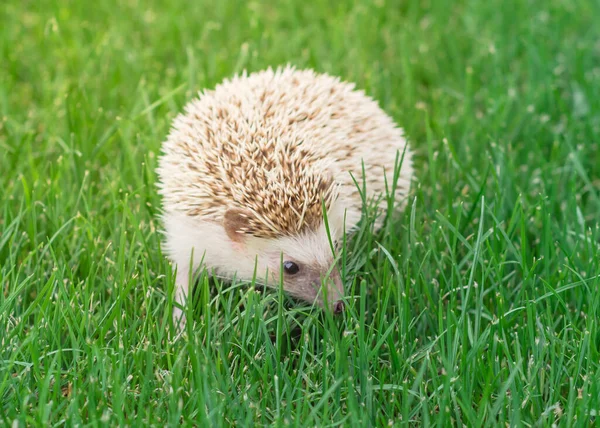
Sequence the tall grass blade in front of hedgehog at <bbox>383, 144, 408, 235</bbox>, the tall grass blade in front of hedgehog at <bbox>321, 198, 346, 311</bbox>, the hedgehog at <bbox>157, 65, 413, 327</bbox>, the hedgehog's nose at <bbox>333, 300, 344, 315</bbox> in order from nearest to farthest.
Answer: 1. the tall grass blade in front of hedgehog at <bbox>321, 198, 346, 311</bbox>
2. the hedgehog's nose at <bbox>333, 300, 344, 315</bbox>
3. the hedgehog at <bbox>157, 65, 413, 327</bbox>
4. the tall grass blade in front of hedgehog at <bbox>383, 144, 408, 235</bbox>

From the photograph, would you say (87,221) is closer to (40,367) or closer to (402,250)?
(40,367)

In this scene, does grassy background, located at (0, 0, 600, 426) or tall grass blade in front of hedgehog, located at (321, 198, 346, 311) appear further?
tall grass blade in front of hedgehog, located at (321, 198, 346, 311)

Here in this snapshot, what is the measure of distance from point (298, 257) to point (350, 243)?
0.38 m

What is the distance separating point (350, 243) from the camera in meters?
3.29

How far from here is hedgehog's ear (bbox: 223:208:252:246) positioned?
9.76 feet

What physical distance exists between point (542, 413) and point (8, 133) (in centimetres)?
322

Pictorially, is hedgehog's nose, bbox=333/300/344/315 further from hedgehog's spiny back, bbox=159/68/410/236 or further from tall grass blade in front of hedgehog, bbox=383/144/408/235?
tall grass blade in front of hedgehog, bbox=383/144/408/235

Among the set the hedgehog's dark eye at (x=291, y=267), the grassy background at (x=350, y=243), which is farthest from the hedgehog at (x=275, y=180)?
the grassy background at (x=350, y=243)

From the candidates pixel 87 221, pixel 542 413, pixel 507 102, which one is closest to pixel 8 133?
pixel 87 221

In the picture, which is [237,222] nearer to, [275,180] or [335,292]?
[275,180]

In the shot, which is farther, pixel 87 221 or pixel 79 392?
pixel 87 221

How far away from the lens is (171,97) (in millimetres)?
4215

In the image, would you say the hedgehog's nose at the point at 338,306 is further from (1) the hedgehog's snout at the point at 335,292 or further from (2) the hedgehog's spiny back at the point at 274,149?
(2) the hedgehog's spiny back at the point at 274,149

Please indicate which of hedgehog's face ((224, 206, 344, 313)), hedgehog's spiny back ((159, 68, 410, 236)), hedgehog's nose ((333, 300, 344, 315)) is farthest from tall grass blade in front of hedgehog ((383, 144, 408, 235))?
hedgehog's nose ((333, 300, 344, 315))
